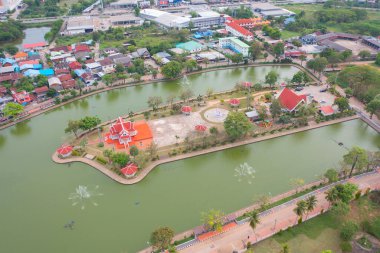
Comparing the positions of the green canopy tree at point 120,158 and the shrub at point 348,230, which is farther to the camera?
the green canopy tree at point 120,158

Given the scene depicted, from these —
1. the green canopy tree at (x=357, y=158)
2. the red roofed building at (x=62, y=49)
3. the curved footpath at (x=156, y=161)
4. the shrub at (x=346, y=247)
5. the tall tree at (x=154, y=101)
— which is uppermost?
the red roofed building at (x=62, y=49)

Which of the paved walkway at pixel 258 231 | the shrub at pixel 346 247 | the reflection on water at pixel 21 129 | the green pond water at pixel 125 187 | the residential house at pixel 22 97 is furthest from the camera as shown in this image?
the residential house at pixel 22 97

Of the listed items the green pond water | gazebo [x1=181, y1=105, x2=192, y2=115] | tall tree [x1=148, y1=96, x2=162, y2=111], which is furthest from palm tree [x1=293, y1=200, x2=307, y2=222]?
tall tree [x1=148, y1=96, x2=162, y2=111]

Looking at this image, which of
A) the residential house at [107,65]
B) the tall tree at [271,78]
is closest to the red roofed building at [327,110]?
the tall tree at [271,78]

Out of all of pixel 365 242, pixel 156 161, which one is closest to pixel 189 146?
pixel 156 161

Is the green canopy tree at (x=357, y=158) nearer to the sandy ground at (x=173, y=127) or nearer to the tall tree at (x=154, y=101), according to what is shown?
the sandy ground at (x=173, y=127)

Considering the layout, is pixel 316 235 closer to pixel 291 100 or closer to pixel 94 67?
pixel 291 100
